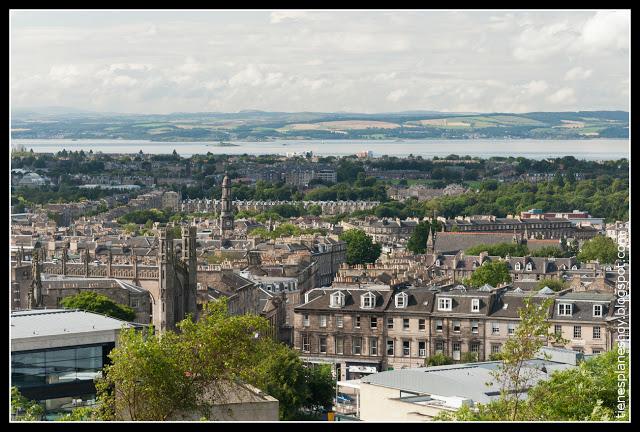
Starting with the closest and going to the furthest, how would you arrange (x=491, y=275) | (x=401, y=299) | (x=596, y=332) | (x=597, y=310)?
(x=596, y=332)
(x=597, y=310)
(x=401, y=299)
(x=491, y=275)

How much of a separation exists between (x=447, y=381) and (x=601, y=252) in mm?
46247

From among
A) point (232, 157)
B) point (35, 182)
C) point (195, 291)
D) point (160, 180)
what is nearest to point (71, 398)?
point (195, 291)

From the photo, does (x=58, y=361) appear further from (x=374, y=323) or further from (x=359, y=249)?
(x=359, y=249)

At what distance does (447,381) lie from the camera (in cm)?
2048

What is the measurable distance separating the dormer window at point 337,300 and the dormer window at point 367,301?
1.59 ft

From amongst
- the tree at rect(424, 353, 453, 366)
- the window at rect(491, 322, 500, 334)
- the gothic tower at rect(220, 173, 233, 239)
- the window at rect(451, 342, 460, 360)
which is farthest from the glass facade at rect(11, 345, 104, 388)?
the gothic tower at rect(220, 173, 233, 239)

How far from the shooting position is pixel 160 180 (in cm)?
16600

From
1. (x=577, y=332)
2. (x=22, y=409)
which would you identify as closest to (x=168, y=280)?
(x=577, y=332)

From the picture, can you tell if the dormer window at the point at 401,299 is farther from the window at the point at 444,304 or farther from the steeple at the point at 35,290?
the steeple at the point at 35,290

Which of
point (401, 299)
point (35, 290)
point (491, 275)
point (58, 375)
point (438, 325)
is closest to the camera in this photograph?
point (58, 375)

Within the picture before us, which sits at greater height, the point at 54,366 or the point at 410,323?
the point at 54,366

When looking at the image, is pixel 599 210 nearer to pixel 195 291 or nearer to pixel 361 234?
pixel 361 234

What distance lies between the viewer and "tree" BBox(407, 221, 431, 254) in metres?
79.4

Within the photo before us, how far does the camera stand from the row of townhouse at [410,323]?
33.4 metres
